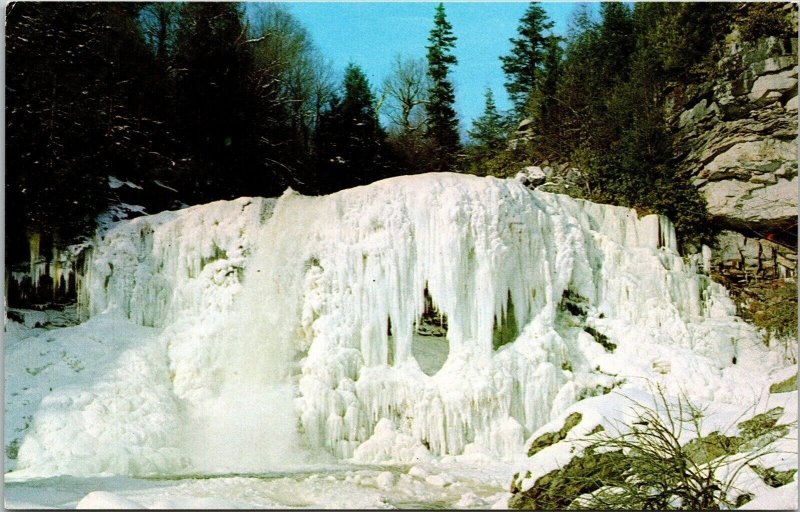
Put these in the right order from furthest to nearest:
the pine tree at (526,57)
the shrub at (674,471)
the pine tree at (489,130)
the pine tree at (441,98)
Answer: the pine tree at (489,130) → the pine tree at (526,57) → the pine tree at (441,98) → the shrub at (674,471)

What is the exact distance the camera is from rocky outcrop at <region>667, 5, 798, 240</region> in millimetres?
5367

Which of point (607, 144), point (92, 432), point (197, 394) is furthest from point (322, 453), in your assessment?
point (607, 144)

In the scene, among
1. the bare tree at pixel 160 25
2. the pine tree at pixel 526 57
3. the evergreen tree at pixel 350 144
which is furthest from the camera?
the evergreen tree at pixel 350 144

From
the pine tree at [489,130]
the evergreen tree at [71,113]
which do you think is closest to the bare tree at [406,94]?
the pine tree at [489,130]

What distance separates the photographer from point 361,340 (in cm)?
582

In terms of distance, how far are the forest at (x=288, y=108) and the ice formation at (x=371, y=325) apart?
0.49 metres

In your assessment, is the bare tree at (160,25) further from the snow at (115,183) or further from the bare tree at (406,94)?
the bare tree at (406,94)

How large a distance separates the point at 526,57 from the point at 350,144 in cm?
176

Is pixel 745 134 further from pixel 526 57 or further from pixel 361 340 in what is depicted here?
pixel 361 340

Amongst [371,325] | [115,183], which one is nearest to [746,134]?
[371,325]

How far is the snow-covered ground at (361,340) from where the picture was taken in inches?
210

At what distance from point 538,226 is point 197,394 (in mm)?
2781

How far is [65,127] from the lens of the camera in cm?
588

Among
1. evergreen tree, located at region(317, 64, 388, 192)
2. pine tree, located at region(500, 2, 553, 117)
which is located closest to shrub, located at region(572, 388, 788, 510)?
pine tree, located at region(500, 2, 553, 117)
